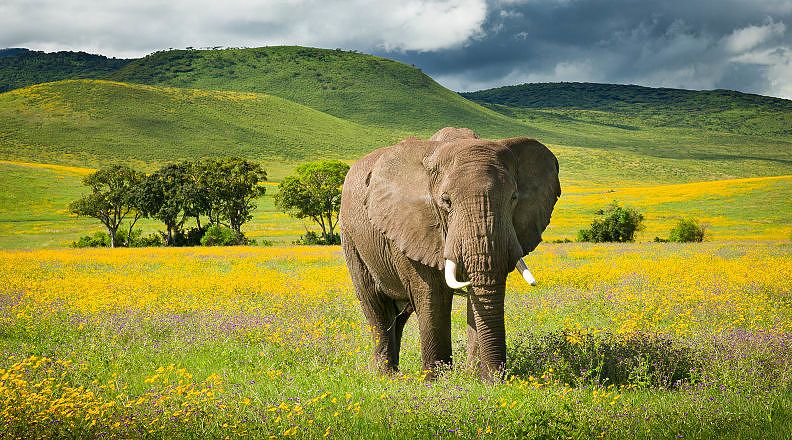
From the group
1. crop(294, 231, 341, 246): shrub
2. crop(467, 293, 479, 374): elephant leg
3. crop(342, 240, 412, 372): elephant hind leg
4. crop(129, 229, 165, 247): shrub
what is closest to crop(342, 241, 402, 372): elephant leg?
crop(342, 240, 412, 372): elephant hind leg

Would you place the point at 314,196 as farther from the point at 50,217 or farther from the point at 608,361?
the point at 608,361

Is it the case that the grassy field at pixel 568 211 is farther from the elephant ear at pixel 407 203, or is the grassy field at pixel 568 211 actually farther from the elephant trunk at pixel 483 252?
the elephant trunk at pixel 483 252

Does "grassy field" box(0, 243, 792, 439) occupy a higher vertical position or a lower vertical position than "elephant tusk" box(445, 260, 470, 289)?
lower

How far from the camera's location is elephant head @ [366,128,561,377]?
6488 millimetres

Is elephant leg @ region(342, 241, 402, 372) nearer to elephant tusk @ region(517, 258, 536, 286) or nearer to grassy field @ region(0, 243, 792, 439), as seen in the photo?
grassy field @ region(0, 243, 792, 439)

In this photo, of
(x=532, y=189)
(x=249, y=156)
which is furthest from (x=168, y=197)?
(x=249, y=156)

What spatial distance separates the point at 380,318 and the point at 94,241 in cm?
5255

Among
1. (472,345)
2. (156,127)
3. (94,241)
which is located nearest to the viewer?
(472,345)

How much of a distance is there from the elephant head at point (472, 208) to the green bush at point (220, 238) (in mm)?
48085

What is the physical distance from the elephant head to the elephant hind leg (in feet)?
5.20

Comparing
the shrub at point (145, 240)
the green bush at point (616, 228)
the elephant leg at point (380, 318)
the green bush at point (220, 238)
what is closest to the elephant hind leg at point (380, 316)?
the elephant leg at point (380, 318)

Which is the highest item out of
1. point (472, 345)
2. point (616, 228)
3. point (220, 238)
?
point (472, 345)

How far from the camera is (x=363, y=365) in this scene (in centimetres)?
899

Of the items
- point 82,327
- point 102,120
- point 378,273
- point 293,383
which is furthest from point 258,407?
point 102,120
